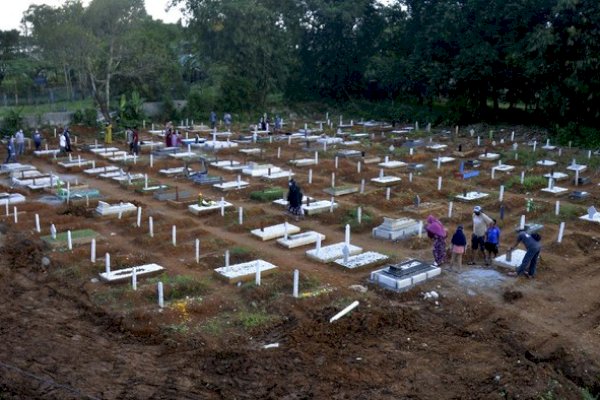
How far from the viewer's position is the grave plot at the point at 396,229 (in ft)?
53.4

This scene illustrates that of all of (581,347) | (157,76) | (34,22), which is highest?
(34,22)

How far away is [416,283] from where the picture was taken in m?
13.0

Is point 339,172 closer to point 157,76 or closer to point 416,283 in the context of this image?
point 416,283

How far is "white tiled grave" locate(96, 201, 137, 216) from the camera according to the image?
18180 millimetres

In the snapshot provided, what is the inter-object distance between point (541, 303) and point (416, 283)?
240cm

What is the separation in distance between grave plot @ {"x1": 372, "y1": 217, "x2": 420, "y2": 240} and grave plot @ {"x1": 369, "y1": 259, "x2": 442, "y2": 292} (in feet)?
8.67

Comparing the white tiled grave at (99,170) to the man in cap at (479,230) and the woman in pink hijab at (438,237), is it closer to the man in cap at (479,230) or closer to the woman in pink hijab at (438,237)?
the woman in pink hijab at (438,237)

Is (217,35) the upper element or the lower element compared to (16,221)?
upper

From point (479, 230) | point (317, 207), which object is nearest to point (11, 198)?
point (317, 207)

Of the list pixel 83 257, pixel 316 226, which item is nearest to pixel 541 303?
pixel 316 226

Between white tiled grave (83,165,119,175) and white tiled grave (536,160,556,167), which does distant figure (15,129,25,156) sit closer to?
white tiled grave (83,165,119,175)

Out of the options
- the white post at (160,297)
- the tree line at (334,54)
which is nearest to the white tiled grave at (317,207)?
the white post at (160,297)

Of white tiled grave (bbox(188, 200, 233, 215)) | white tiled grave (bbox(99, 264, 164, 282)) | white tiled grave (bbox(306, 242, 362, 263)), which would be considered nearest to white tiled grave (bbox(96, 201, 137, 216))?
white tiled grave (bbox(188, 200, 233, 215))

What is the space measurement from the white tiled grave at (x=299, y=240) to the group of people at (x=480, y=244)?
304cm
